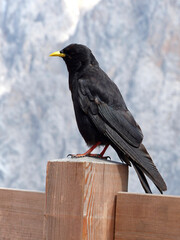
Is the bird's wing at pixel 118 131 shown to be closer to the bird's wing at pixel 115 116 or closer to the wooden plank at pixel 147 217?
the bird's wing at pixel 115 116

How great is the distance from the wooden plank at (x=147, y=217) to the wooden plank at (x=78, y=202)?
0.05 m

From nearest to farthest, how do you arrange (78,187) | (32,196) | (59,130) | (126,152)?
(78,187), (32,196), (126,152), (59,130)

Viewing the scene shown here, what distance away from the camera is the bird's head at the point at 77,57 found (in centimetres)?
297

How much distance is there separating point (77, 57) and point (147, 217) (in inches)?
72.4

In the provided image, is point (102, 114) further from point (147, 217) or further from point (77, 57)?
point (147, 217)

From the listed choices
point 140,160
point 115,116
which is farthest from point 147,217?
point 115,116

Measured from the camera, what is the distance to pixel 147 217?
1.34 metres

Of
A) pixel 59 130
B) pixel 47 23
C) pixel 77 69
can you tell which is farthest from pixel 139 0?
pixel 77 69

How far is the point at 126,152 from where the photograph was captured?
2.13 m

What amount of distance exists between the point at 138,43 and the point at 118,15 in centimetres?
244

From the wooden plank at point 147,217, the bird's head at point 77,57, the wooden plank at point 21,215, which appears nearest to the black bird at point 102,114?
the bird's head at point 77,57

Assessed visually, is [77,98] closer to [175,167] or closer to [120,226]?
[120,226]

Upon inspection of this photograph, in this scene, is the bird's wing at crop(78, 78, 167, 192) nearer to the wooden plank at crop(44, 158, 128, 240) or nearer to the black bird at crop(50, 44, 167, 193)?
the black bird at crop(50, 44, 167, 193)

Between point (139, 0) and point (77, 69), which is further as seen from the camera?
point (139, 0)
